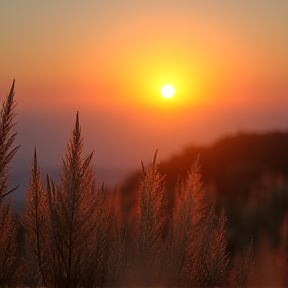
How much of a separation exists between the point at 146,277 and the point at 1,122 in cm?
157

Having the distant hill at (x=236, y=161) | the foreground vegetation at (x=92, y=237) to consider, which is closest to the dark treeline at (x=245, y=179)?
the distant hill at (x=236, y=161)

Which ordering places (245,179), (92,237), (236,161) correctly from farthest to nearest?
(236,161)
(245,179)
(92,237)

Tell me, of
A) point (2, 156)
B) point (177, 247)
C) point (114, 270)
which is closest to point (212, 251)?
point (177, 247)

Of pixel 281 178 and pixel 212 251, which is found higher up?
pixel 281 178

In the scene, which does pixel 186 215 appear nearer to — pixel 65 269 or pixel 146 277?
pixel 146 277

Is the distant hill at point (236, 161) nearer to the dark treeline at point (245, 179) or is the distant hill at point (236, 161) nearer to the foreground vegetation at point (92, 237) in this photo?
the dark treeline at point (245, 179)

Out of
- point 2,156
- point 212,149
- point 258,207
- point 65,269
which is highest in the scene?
point 212,149

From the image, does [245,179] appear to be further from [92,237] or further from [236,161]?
[92,237]

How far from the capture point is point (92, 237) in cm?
383

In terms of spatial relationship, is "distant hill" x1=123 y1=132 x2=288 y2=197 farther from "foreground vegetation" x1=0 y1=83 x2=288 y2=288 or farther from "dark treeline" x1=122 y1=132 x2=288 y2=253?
"foreground vegetation" x1=0 y1=83 x2=288 y2=288

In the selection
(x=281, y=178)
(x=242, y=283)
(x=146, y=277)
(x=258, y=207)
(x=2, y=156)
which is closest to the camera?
(x=2, y=156)

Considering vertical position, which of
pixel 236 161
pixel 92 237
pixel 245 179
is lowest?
pixel 92 237

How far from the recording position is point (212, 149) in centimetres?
3819

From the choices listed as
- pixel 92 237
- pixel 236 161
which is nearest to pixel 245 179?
pixel 236 161
